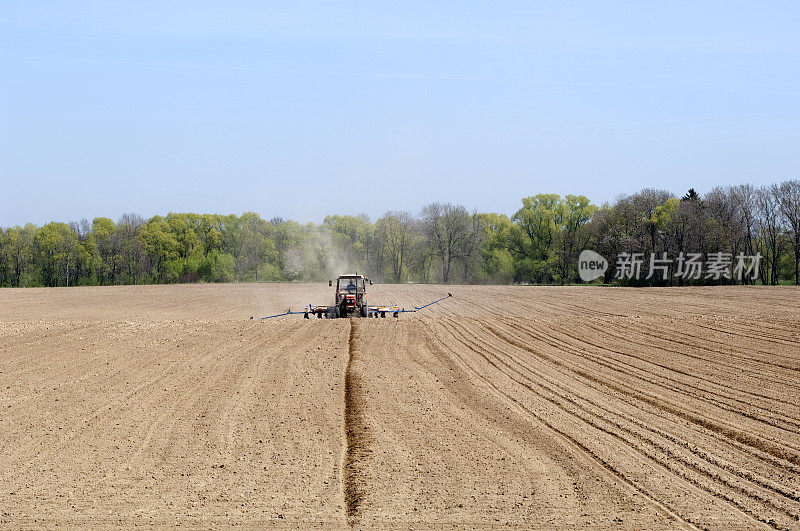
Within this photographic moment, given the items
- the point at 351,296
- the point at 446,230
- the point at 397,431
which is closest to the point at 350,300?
the point at 351,296

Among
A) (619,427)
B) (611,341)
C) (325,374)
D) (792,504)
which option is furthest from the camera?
(611,341)

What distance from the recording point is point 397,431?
1060 cm

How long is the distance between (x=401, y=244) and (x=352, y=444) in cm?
8675

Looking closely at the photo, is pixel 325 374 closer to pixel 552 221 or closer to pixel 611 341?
pixel 611 341

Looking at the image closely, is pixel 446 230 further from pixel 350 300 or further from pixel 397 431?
pixel 397 431

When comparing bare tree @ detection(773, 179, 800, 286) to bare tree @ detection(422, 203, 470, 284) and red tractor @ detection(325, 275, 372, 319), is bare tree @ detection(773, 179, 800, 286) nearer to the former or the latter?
bare tree @ detection(422, 203, 470, 284)

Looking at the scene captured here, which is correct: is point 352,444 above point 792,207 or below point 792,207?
below

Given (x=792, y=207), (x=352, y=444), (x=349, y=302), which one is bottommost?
(x=352, y=444)

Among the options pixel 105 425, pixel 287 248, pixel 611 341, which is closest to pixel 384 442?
pixel 105 425

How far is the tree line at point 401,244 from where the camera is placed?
70.4 m

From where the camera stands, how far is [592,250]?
261 ft

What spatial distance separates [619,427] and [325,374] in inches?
282

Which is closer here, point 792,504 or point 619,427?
point 792,504

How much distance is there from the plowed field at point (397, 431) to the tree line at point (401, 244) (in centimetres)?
5325
